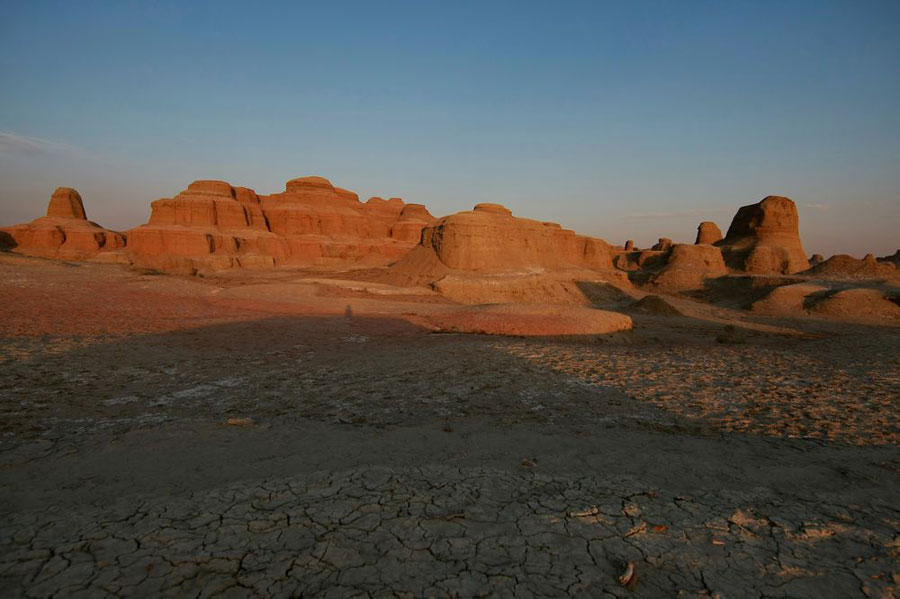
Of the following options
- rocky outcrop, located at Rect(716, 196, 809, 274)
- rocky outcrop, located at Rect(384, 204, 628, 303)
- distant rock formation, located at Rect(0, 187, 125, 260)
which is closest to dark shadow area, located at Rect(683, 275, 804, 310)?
rocky outcrop, located at Rect(716, 196, 809, 274)

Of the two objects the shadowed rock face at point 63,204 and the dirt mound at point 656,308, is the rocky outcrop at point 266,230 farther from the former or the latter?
the dirt mound at point 656,308

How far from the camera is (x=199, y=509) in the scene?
2588mm

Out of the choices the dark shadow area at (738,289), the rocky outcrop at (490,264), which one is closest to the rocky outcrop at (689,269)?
the dark shadow area at (738,289)

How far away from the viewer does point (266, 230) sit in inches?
1714

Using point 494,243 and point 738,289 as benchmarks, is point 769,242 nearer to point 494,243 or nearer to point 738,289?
point 738,289

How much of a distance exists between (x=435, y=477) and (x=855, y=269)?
36.8m

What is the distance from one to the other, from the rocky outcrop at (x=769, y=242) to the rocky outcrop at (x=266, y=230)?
32.6 metres

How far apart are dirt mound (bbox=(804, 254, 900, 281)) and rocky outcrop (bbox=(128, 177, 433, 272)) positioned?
35.4 metres

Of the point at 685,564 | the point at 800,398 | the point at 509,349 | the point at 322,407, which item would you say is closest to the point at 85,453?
the point at 322,407

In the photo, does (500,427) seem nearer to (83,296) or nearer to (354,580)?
(354,580)

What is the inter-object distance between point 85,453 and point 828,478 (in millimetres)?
5947

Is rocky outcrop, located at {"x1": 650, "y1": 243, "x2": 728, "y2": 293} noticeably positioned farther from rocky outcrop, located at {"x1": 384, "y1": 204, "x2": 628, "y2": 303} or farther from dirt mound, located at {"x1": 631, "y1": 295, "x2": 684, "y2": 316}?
dirt mound, located at {"x1": 631, "y1": 295, "x2": 684, "y2": 316}

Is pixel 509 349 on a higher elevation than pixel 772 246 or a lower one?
lower

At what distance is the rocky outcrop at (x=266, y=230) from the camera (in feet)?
121
